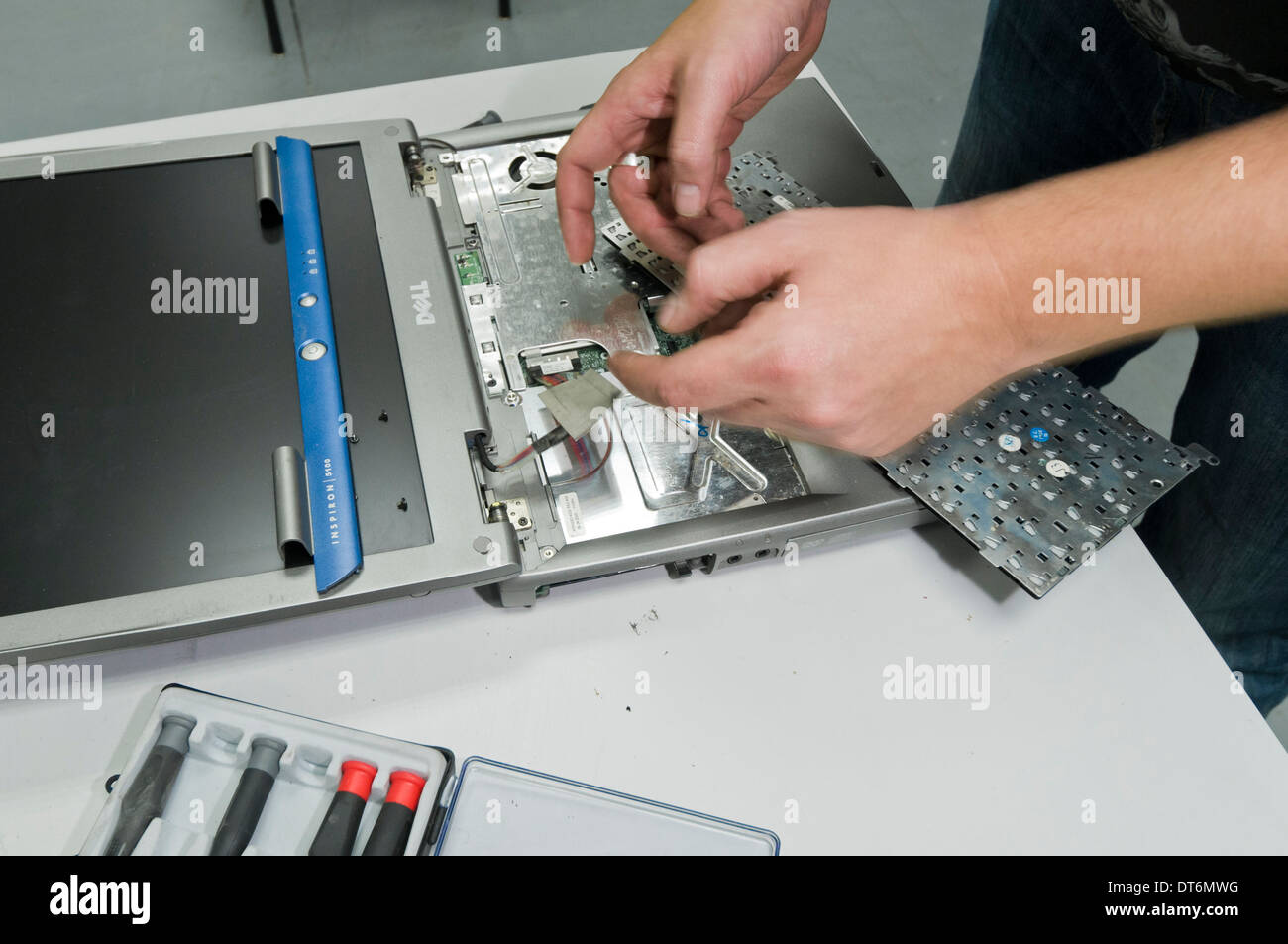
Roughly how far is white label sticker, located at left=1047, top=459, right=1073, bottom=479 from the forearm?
19 centimetres

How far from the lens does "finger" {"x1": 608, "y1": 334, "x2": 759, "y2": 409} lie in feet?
2.78

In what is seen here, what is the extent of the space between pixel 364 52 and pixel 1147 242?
9.47ft

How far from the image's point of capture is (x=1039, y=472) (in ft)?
3.38

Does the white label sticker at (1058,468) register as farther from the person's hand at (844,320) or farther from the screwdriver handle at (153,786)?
the screwdriver handle at (153,786)

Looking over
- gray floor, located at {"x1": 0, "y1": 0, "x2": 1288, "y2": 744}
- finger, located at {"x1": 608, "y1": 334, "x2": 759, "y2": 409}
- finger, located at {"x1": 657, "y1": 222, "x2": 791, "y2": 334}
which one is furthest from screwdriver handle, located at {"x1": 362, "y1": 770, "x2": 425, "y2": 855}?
gray floor, located at {"x1": 0, "y1": 0, "x2": 1288, "y2": 744}

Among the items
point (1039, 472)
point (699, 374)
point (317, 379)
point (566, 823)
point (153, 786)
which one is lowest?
point (566, 823)

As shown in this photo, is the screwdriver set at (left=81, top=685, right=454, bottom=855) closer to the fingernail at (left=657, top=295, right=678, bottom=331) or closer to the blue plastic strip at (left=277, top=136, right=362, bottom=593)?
the blue plastic strip at (left=277, top=136, right=362, bottom=593)

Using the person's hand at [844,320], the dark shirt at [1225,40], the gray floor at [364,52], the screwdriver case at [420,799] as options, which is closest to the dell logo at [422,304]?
the person's hand at [844,320]

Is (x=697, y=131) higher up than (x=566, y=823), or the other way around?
(x=697, y=131)

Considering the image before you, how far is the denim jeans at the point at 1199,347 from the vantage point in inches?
45.3

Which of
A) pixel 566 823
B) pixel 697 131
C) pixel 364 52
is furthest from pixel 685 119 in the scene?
pixel 364 52

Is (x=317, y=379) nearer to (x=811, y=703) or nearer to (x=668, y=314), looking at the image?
(x=668, y=314)
